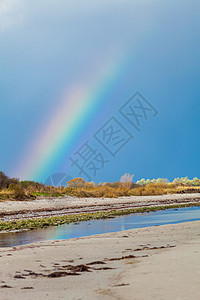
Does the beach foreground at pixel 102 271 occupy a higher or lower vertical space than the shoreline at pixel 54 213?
lower

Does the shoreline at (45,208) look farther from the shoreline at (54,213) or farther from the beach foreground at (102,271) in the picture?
the beach foreground at (102,271)

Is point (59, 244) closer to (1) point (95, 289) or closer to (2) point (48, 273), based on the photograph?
(2) point (48, 273)

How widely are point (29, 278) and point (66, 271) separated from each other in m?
0.90

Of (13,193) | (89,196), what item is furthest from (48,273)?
(89,196)

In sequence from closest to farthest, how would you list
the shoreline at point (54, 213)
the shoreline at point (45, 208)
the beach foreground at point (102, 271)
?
the beach foreground at point (102, 271) → the shoreline at point (54, 213) → the shoreline at point (45, 208)

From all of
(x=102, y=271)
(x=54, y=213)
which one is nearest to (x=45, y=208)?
(x=54, y=213)

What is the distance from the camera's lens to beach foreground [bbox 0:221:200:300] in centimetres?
566

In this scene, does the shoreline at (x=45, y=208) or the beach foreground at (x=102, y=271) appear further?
the shoreline at (x=45, y=208)

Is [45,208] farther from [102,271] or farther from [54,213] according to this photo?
[102,271]

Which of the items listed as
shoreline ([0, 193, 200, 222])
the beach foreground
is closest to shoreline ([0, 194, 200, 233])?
shoreline ([0, 193, 200, 222])

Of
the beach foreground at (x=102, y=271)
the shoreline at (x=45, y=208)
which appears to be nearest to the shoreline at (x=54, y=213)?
the shoreline at (x=45, y=208)

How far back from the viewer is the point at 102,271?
740cm

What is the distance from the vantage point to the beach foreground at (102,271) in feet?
18.6

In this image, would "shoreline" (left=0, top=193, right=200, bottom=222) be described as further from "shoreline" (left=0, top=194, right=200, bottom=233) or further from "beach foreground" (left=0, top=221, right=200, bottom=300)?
"beach foreground" (left=0, top=221, right=200, bottom=300)
